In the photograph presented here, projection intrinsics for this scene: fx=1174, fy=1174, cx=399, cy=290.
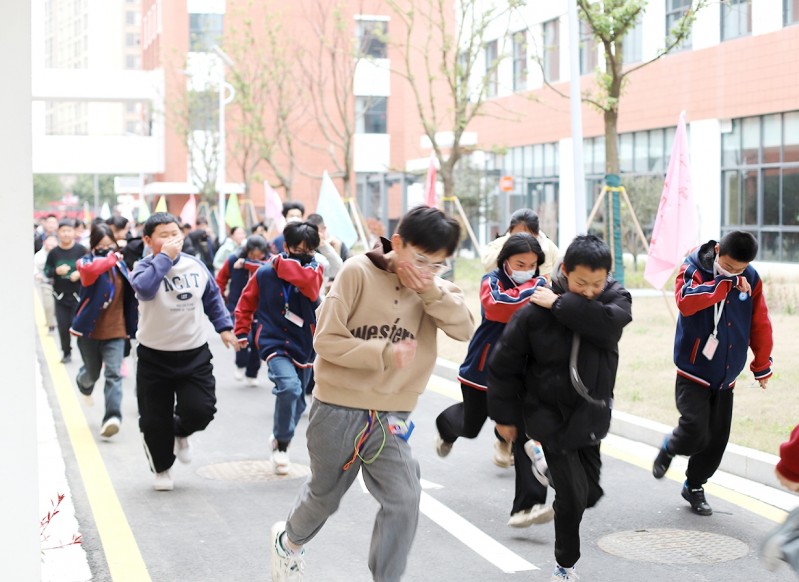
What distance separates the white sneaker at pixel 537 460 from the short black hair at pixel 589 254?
1.30 m

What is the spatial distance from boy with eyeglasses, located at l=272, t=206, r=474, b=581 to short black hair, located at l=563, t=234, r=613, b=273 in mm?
664

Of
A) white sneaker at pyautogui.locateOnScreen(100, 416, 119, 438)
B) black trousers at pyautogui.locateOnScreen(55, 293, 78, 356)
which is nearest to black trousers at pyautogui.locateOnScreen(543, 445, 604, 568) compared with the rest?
white sneaker at pyautogui.locateOnScreen(100, 416, 119, 438)

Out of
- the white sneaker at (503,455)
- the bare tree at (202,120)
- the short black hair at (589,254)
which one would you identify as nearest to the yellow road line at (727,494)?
the white sneaker at (503,455)

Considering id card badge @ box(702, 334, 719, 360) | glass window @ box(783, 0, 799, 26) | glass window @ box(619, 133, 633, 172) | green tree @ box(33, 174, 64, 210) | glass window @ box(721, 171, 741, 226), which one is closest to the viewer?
id card badge @ box(702, 334, 719, 360)

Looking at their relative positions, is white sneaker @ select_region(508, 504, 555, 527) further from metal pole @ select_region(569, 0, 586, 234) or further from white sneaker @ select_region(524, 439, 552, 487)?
metal pole @ select_region(569, 0, 586, 234)

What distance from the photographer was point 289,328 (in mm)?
8477

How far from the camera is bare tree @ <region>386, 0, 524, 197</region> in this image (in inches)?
963

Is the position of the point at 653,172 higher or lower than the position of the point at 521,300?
higher

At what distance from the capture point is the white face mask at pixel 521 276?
22.5ft

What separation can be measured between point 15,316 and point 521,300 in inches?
136

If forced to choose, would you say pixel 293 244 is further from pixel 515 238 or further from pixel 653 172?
pixel 653 172

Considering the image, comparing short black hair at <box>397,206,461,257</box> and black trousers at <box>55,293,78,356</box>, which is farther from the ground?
short black hair at <box>397,206,461,257</box>

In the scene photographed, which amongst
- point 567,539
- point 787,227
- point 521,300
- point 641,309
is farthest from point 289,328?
point 787,227

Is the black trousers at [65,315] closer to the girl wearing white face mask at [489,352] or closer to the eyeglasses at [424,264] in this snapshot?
the girl wearing white face mask at [489,352]
